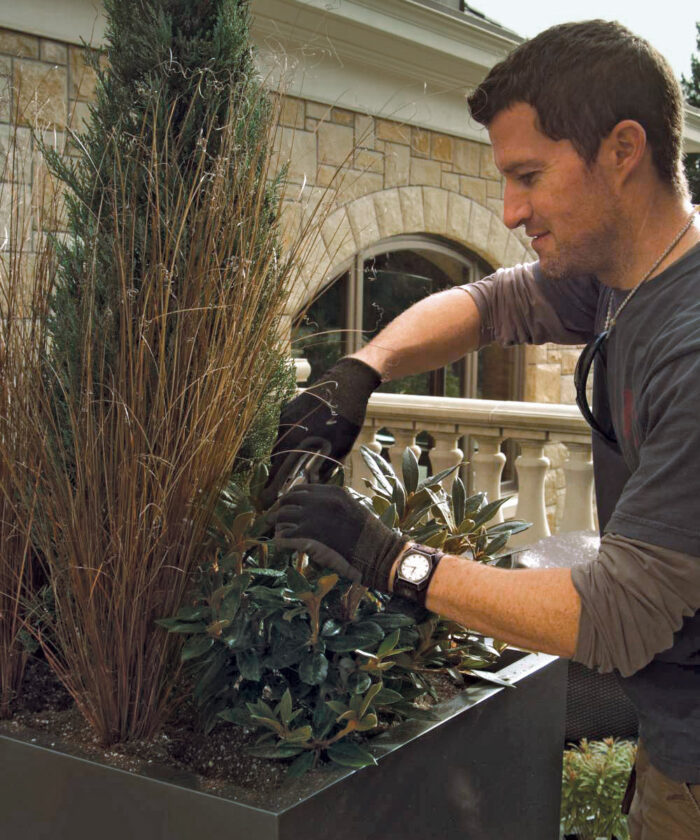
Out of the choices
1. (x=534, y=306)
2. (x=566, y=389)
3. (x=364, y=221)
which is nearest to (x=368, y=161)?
(x=364, y=221)

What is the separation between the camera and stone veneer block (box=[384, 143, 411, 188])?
649 cm

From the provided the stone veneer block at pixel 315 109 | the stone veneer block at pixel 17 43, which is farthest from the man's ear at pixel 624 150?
the stone veneer block at pixel 315 109

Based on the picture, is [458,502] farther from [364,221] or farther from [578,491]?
[364,221]

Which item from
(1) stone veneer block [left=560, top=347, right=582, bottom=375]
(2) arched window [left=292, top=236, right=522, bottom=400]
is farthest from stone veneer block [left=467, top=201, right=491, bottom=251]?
(1) stone veneer block [left=560, top=347, right=582, bottom=375]

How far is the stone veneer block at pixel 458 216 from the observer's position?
23.4 feet

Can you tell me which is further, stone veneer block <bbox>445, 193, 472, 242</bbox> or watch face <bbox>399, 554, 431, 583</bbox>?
stone veneer block <bbox>445, 193, 472, 242</bbox>

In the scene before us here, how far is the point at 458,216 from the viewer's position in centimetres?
721

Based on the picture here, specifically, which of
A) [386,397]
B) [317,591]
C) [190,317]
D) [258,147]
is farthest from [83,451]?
[386,397]

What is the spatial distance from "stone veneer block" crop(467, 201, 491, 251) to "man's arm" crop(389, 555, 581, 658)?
245 inches

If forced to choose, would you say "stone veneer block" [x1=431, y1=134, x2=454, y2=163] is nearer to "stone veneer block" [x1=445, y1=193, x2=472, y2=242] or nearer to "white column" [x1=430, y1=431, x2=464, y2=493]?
"stone veneer block" [x1=445, y1=193, x2=472, y2=242]

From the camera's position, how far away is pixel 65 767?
1.46 m

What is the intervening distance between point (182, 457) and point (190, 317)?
0.22m

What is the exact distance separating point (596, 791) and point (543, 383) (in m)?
5.78

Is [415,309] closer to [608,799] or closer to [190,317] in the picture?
[190,317]
